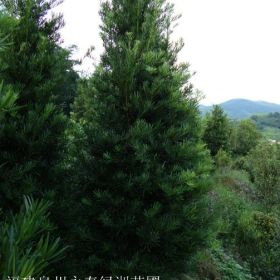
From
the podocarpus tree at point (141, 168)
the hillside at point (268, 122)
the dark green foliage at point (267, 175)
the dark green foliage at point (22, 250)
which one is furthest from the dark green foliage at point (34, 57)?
the hillside at point (268, 122)

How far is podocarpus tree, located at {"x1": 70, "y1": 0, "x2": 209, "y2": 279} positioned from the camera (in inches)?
161

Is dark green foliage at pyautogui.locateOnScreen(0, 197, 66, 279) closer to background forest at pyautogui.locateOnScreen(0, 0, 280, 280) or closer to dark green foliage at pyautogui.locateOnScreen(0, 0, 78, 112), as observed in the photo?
background forest at pyautogui.locateOnScreen(0, 0, 280, 280)

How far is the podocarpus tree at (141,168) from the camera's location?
161 inches

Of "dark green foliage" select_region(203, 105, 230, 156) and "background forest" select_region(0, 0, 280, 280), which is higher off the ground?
"background forest" select_region(0, 0, 280, 280)

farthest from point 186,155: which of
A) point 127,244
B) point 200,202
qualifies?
point 127,244

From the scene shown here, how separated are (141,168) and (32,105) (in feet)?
4.96

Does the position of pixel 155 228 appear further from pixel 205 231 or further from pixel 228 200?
pixel 228 200

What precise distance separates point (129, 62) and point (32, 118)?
138 cm

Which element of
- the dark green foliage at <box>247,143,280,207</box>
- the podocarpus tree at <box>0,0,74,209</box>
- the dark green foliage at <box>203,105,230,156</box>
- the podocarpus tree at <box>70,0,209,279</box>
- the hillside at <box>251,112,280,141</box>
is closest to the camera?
the podocarpus tree at <box>0,0,74,209</box>

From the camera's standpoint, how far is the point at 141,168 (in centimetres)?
423

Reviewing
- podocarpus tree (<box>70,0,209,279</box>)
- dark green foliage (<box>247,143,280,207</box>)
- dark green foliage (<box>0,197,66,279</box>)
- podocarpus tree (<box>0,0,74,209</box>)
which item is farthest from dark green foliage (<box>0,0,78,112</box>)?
dark green foliage (<box>247,143,280,207</box>)

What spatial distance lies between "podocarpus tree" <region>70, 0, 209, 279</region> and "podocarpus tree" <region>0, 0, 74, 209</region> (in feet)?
1.61

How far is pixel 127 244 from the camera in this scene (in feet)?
14.0

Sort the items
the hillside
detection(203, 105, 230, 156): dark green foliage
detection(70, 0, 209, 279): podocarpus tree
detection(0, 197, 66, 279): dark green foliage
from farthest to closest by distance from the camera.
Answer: the hillside, detection(203, 105, 230, 156): dark green foliage, detection(70, 0, 209, 279): podocarpus tree, detection(0, 197, 66, 279): dark green foliage
